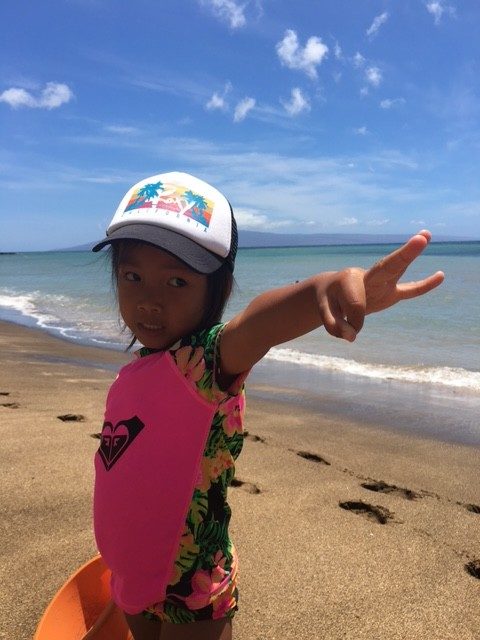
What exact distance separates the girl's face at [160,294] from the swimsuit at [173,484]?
6 cm

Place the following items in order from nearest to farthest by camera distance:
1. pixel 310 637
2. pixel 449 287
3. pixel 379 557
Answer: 1. pixel 310 637
2. pixel 379 557
3. pixel 449 287

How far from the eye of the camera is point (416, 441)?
494cm

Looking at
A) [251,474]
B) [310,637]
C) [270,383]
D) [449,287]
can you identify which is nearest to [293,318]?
[310,637]

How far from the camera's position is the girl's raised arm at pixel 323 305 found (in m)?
1.15

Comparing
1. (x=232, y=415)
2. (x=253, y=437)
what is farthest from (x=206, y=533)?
(x=253, y=437)

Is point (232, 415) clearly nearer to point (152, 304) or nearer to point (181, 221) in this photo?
point (152, 304)

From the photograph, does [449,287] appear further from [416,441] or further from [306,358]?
[416,441]

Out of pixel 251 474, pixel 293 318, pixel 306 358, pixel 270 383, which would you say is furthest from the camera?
pixel 306 358

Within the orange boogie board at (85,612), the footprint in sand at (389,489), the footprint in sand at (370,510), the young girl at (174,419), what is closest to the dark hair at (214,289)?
the young girl at (174,419)

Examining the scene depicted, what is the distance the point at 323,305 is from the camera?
121 centimetres

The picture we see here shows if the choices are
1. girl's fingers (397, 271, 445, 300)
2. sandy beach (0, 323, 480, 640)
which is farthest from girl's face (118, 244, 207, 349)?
sandy beach (0, 323, 480, 640)

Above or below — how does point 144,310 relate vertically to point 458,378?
above

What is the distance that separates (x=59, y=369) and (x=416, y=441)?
5109 millimetres

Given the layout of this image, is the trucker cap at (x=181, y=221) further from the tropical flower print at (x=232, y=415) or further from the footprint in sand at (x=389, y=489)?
the footprint in sand at (x=389, y=489)
